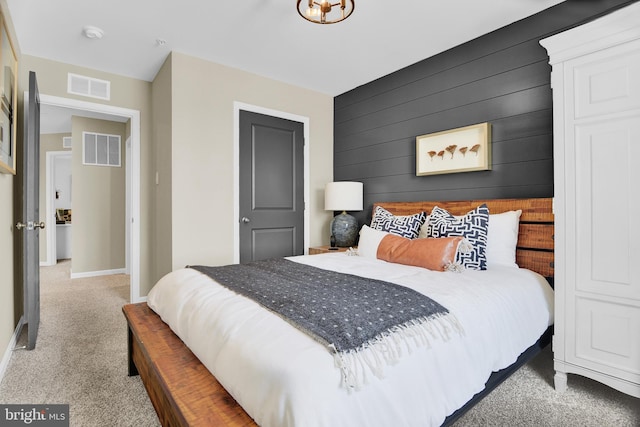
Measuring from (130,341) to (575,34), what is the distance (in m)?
3.09

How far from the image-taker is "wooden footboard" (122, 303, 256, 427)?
1.05m

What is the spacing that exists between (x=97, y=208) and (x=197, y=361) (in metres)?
4.90

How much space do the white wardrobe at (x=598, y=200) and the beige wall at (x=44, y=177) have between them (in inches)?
292

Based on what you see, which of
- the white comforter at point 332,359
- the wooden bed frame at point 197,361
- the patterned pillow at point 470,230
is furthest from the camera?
the patterned pillow at point 470,230

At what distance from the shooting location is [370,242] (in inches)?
109

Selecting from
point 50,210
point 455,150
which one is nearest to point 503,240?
point 455,150

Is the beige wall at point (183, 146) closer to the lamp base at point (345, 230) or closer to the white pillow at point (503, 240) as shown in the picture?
the lamp base at point (345, 230)

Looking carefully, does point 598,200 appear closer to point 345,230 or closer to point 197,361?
point 197,361

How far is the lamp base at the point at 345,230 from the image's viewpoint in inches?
146

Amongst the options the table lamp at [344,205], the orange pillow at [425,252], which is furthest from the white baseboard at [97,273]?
the orange pillow at [425,252]

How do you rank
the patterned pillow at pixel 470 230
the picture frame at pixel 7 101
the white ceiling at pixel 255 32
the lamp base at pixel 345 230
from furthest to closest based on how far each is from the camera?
the lamp base at pixel 345 230, the white ceiling at pixel 255 32, the patterned pillow at pixel 470 230, the picture frame at pixel 7 101

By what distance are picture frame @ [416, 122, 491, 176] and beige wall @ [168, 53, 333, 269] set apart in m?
1.74

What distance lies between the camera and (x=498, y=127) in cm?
272

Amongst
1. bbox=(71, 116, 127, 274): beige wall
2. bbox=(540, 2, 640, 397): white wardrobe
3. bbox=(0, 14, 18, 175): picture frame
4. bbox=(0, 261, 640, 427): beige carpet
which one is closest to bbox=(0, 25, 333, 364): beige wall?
bbox=(0, 14, 18, 175): picture frame
